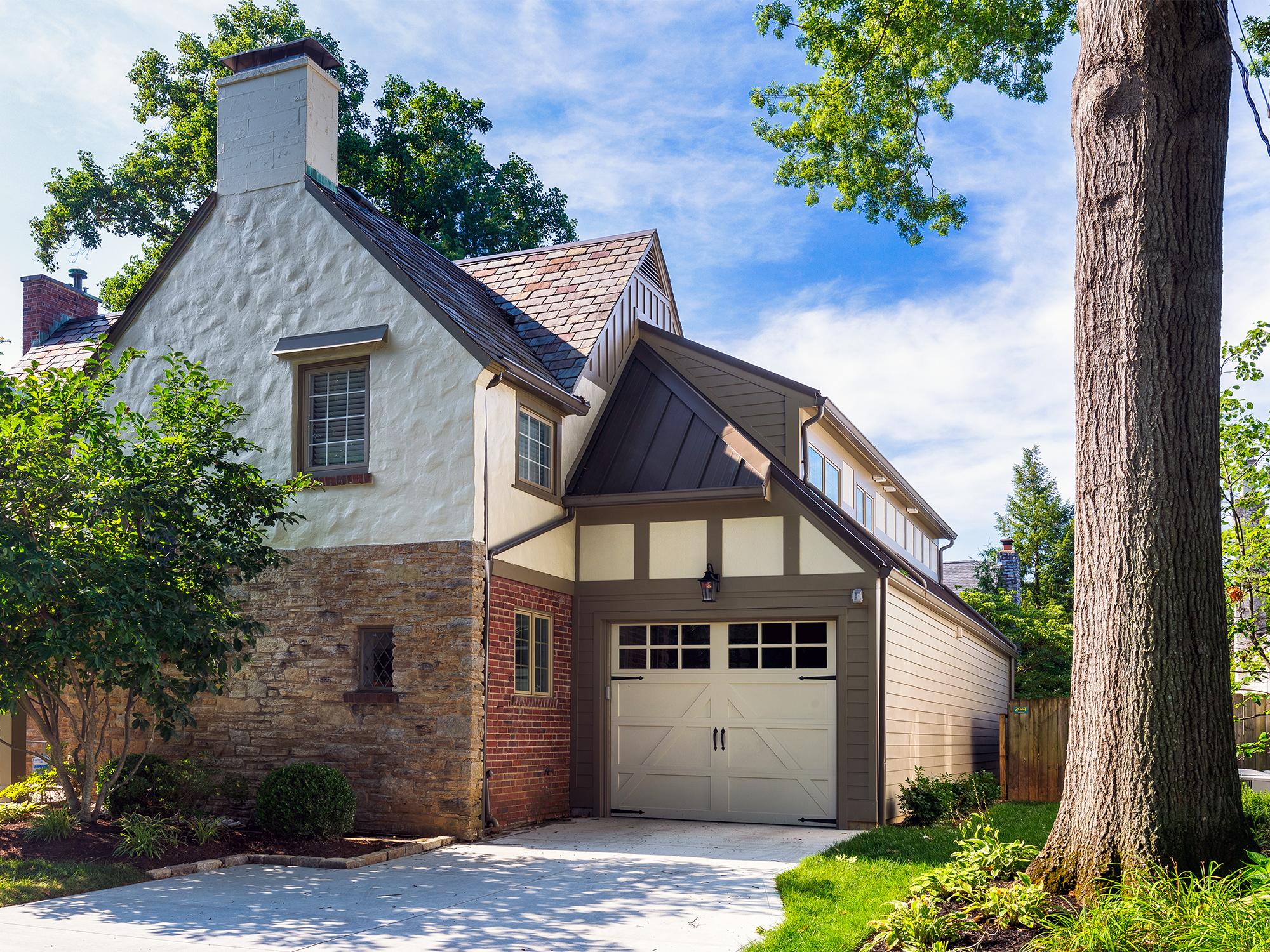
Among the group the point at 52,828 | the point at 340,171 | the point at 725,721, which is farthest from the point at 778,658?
the point at 340,171

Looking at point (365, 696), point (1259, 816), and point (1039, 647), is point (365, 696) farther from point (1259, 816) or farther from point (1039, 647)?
point (1039, 647)

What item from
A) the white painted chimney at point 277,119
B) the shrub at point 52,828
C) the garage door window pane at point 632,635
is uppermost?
the white painted chimney at point 277,119

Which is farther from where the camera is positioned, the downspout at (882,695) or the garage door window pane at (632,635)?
the garage door window pane at (632,635)

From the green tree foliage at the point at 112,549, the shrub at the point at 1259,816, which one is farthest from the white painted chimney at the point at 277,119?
the shrub at the point at 1259,816

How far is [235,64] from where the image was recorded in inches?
559

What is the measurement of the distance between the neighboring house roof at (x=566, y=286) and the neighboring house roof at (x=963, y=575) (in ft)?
77.1

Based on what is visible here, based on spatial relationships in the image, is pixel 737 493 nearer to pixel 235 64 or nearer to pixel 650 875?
pixel 650 875

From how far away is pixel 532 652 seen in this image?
13.0 meters

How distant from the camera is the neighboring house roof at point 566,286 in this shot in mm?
14469

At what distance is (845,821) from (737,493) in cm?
378

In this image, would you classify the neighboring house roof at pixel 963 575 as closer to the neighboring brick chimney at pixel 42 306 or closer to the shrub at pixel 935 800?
the shrub at pixel 935 800

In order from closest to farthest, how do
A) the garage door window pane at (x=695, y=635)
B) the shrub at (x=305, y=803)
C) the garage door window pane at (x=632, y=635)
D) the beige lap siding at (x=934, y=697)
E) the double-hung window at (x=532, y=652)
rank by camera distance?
the shrub at (x=305, y=803) < the double-hung window at (x=532, y=652) < the beige lap siding at (x=934, y=697) < the garage door window pane at (x=695, y=635) < the garage door window pane at (x=632, y=635)

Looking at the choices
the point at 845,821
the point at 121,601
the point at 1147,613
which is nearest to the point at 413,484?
the point at 121,601

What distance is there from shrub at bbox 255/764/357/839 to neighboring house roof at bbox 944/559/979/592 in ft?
94.0
